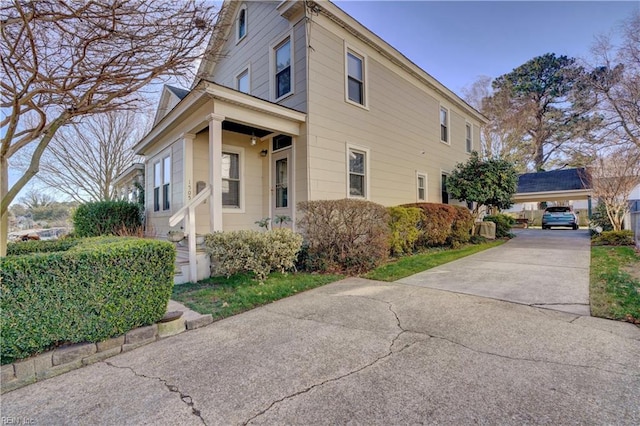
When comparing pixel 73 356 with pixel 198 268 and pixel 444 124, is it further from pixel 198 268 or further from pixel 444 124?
pixel 444 124

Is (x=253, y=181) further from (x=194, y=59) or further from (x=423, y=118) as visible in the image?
(x=423, y=118)

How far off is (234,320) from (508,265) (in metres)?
6.08

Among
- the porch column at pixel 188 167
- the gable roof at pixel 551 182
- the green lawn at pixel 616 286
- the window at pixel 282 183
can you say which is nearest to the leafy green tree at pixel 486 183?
the green lawn at pixel 616 286

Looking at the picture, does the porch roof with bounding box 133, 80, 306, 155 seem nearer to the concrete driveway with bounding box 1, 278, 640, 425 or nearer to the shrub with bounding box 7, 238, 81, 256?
the shrub with bounding box 7, 238, 81, 256

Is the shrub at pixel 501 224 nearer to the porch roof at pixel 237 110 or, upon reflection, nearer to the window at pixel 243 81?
the porch roof at pixel 237 110

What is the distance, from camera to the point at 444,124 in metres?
13.0

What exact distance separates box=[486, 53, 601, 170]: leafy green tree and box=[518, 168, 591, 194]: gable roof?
337 cm

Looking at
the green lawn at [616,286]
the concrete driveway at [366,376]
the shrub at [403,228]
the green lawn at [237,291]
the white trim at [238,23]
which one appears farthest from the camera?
the white trim at [238,23]

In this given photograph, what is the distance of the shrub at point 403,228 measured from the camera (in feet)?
24.4

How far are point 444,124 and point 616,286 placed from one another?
9.63m

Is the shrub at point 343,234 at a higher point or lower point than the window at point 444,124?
lower

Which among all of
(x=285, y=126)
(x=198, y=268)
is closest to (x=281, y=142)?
(x=285, y=126)

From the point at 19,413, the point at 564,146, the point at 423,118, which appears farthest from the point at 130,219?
the point at 564,146

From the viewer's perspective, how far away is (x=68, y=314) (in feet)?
8.90
